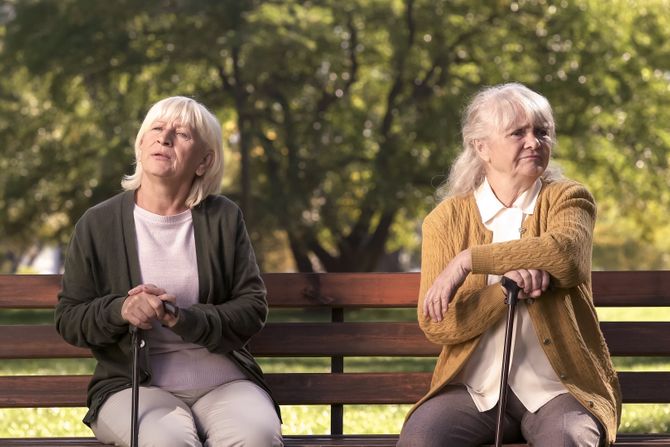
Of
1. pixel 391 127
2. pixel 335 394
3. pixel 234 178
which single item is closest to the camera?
pixel 335 394

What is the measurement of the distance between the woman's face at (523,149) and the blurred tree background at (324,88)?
1656 cm

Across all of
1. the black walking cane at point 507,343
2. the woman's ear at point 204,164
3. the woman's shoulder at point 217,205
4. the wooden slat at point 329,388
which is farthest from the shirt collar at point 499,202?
the woman's ear at point 204,164

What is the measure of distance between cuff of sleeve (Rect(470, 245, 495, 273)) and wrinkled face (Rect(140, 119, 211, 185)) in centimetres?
111

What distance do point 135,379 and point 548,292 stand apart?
147cm

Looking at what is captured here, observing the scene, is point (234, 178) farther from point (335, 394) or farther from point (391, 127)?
point (335, 394)

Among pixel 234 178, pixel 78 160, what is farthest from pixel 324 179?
pixel 78 160

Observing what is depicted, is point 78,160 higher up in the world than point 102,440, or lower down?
higher up

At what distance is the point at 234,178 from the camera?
25.8m

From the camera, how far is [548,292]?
14.6ft

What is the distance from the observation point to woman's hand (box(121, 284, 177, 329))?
4230 mm

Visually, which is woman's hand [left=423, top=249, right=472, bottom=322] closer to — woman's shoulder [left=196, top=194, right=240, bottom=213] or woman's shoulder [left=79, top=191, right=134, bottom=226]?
woman's shoulder [left=196, top=194, right=240, bottom=213]

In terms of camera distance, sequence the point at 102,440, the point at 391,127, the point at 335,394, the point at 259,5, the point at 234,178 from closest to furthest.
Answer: the point at 102,440, the point at 335,394, the point at 259,5, the point at 391,127, the point at 234,178

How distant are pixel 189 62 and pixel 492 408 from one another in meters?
18.6

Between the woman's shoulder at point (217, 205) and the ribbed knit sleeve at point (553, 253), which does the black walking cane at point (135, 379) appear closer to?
the woman's shoulder at point (217, 205)
